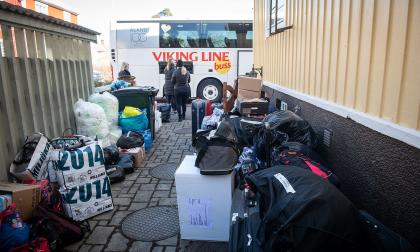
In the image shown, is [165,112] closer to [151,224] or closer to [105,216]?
[105,216]

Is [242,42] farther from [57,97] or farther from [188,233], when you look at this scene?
[188,233]

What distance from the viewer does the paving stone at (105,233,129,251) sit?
117 inches

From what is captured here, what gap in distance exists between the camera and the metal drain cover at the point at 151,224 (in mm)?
3184

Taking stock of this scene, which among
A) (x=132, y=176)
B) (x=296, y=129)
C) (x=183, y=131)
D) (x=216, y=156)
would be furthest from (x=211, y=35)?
(x=216, y=156)

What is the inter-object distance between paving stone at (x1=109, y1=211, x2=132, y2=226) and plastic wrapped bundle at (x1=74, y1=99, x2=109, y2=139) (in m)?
1.84

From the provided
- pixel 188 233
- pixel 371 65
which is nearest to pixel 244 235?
pixel 188 233

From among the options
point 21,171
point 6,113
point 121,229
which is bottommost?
point 121,229

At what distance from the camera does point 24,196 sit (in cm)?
284

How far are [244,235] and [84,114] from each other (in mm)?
3939

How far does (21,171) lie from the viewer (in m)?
3.45

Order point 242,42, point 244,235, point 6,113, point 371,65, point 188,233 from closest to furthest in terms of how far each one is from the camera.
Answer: point 244,235, point 371,65, point 188,233, point 6,113, point 242,42

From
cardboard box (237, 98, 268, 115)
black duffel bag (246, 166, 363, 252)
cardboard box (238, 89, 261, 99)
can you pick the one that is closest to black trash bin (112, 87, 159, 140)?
cardboard box (238, 89, 261, 99)

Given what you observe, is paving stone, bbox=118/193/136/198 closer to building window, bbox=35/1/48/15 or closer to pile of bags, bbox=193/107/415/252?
pile of bags, bbox=193/107/415/252

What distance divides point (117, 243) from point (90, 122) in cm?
261
